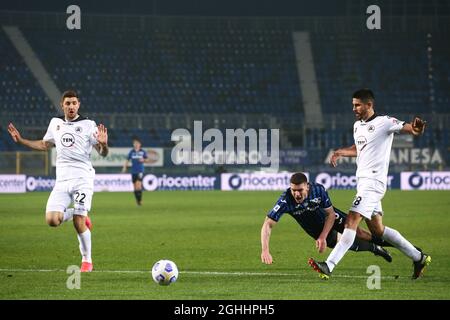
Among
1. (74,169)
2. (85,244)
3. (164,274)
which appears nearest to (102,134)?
(74,169)

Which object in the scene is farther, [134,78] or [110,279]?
[134,78]

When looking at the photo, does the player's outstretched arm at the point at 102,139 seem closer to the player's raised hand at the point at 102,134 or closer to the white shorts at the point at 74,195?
the player's raised hand at the point at 102,134

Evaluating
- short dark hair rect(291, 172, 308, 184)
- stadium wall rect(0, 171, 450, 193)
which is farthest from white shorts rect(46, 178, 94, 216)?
stadium wall rect(0, 171, 450, 193)

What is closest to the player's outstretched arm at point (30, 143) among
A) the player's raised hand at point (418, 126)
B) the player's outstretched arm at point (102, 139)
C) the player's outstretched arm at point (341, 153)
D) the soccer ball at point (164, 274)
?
the player's outstretched arm at point (102, 139)

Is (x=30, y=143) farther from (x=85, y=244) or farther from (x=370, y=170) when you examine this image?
(x=370, y=170)

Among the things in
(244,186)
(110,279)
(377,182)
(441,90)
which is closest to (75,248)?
(110,279)

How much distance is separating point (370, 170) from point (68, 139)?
4034mm

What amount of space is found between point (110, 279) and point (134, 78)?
38.8 m

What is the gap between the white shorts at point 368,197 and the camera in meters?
12.0

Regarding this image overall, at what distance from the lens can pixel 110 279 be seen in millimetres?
12273

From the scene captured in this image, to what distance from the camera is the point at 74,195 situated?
13.3 m

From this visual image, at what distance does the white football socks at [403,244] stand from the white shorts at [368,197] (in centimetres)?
38
